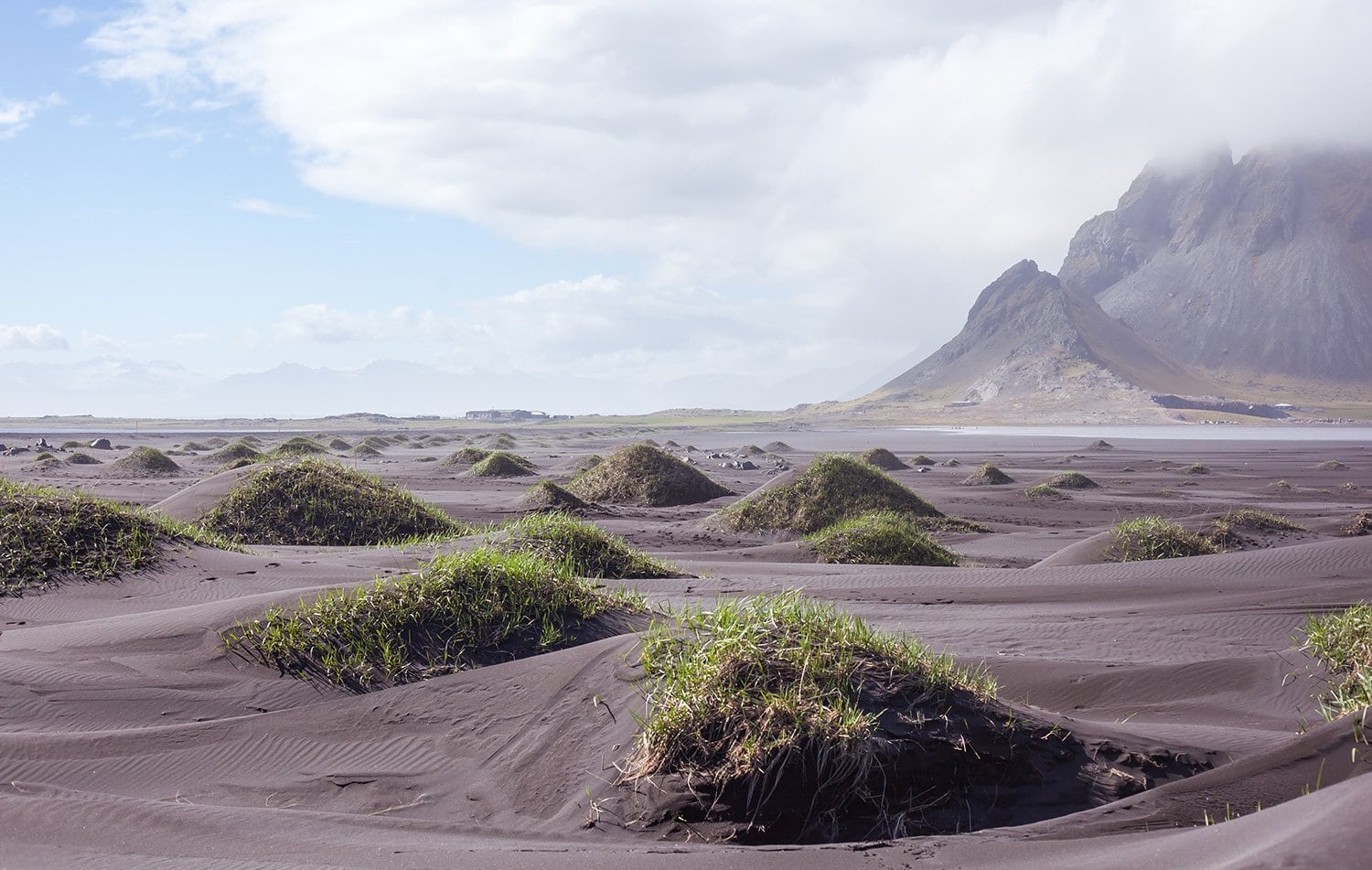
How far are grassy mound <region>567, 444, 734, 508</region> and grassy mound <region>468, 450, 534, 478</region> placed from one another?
21.1 feet

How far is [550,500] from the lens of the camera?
19531 millimetres

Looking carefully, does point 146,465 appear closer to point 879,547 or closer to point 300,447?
point 300,447

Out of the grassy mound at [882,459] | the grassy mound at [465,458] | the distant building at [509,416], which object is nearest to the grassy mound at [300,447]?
the grassy mound at [465,458]

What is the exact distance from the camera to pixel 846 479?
58.7 ft

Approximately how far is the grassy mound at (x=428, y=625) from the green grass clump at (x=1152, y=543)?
324 inches

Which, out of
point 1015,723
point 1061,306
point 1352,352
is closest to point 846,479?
point 1015,723

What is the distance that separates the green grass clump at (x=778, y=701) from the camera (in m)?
3.85

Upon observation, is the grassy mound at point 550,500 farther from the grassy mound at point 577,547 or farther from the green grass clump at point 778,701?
the green grass clump at point 778,701

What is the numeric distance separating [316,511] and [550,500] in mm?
6539

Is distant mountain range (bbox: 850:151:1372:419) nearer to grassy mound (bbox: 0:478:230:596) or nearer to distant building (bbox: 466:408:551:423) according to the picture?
distant building (bbox: 466:408:551:423)

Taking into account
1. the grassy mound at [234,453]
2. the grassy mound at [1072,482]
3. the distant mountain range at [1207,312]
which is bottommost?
the grassy mound at [1072,482]

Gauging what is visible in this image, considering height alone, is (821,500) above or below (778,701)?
below

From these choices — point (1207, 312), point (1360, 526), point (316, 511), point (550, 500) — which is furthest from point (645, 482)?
point (1207, 312)

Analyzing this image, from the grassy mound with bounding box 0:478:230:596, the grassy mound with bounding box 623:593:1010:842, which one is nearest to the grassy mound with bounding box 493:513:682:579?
the grassy mound with bounding box 0:478:230:596
